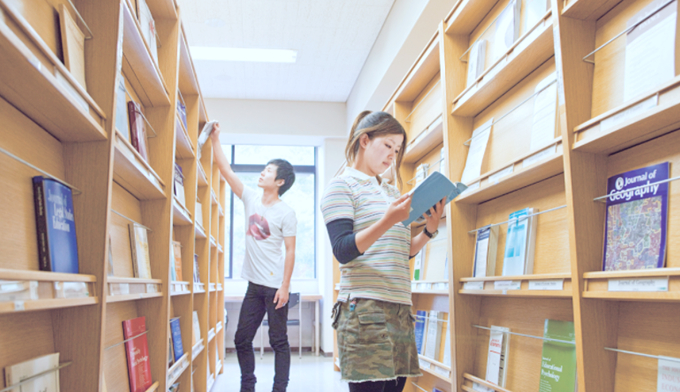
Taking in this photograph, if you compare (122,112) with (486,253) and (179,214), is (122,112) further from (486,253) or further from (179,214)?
(486,253)

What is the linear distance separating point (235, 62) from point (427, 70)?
11.5 ft

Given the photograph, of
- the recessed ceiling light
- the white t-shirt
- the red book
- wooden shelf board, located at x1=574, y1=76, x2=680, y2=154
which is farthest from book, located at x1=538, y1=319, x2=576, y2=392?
the recessed ceiling light

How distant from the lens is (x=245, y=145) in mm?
7570

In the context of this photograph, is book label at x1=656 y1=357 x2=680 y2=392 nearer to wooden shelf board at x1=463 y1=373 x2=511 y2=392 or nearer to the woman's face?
wooden shelf board at x1=463 y1=373 x2=511 y2=392

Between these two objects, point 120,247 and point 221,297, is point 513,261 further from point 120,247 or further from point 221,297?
point 221,297

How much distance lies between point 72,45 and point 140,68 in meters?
0.66

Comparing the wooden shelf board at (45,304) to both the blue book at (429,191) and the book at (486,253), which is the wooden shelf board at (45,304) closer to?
the blue book at (429,191)

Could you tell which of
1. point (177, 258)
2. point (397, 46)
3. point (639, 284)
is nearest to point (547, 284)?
point (639, 284)

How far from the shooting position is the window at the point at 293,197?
736 centimetres

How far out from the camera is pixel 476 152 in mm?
2039

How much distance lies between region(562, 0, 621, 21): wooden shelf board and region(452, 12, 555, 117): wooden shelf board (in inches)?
3.2

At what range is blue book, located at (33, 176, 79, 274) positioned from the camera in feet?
3.34

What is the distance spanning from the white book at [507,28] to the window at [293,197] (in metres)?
5.72

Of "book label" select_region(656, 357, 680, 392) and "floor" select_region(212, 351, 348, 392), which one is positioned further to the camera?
"floor" select_region(212, 351, 348, 392)
